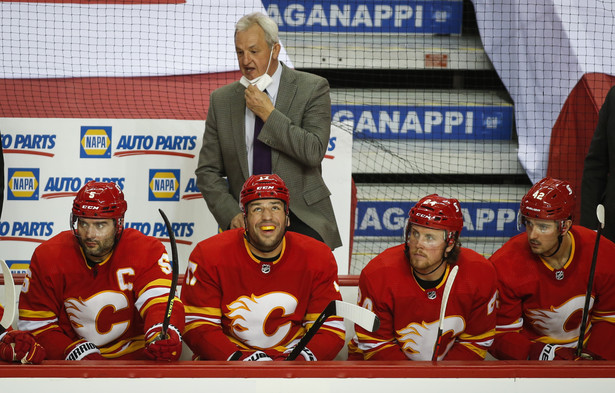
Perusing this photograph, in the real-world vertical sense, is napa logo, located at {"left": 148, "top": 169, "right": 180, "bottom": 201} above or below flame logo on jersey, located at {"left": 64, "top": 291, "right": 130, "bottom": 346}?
above

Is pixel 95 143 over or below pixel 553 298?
over

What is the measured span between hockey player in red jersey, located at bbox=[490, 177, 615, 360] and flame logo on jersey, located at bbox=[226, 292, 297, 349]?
29.9 inches

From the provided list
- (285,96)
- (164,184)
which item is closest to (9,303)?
(285,96)

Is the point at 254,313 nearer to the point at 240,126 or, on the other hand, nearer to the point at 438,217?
the point at 438,217

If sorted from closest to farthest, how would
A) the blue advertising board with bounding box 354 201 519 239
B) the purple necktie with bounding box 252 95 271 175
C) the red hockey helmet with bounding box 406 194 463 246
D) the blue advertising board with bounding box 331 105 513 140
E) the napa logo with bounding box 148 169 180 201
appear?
1. the red hockey helmet with bounding box 406 194 463 246
2. the purple necktie with bounding box 252 95 271 175
3. the napa logo with bounding box 148 169 180 201
4. the blue advertising board with bounding box 354 201 519 239
5. the blue advertising board with bounding box 331 105 513 140

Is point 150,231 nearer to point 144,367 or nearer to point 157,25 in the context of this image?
point 157,25

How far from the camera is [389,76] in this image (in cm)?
591

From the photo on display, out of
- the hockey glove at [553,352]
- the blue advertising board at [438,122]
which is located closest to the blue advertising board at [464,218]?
the blue advertising board at [438,122]

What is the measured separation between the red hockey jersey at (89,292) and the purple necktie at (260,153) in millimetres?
707

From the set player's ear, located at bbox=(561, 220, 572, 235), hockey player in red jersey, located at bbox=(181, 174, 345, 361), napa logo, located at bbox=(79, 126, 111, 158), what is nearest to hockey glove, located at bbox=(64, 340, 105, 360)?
hockey player in red jersey, located at bbox=(181, 174, 345, 361)

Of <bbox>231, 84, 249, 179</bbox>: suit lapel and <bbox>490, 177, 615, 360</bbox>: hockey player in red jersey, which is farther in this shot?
<bbox>231, 84, 249, 179</bbox>: suit lapel

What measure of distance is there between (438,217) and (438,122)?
316 centimetres

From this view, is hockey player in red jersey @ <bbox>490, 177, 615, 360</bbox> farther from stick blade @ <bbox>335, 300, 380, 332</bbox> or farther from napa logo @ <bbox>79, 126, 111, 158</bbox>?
napa logo @ <bbox>79, 126, 111, 158</bbox>

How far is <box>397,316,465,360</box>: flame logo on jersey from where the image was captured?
2.57 m
